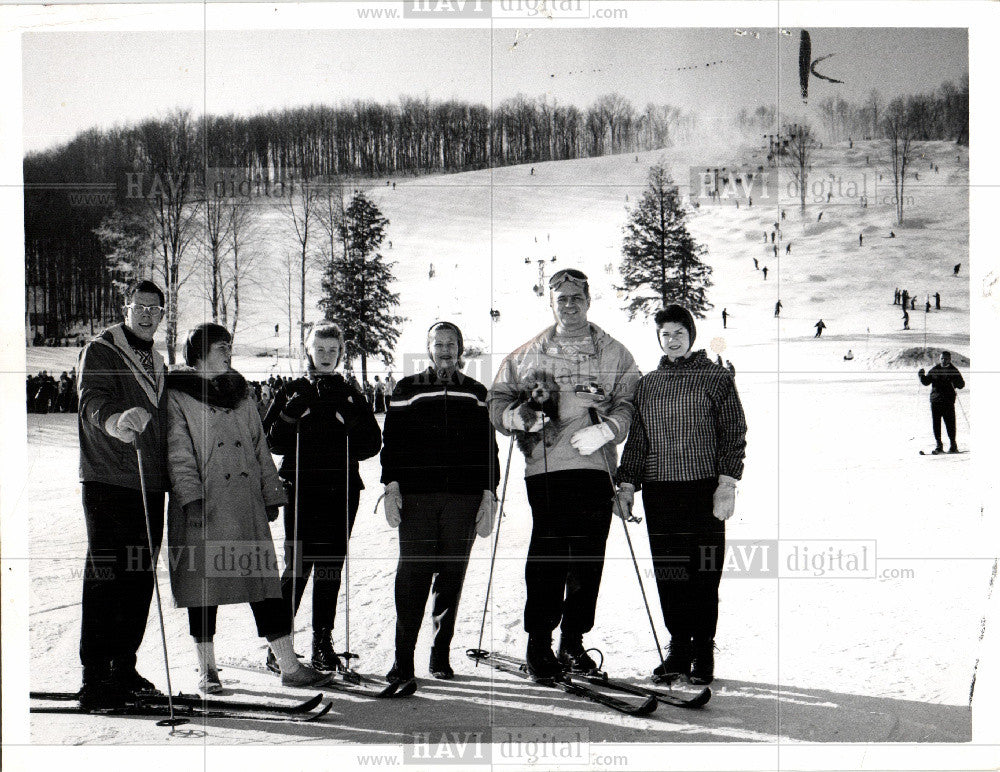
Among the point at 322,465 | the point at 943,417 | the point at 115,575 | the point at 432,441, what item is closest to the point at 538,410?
the point at 432,441

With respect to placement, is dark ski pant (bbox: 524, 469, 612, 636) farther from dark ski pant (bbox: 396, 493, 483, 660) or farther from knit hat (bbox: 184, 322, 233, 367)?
knit hat (bbox: 184, 322, 233, 367)

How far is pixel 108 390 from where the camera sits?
13.4 ft

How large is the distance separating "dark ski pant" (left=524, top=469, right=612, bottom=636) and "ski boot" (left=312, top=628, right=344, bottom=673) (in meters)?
0.87

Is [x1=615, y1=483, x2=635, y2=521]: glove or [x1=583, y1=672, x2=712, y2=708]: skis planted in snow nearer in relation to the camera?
[x1=583, y1=672, x2=712, y2=708]: skis planted in snow


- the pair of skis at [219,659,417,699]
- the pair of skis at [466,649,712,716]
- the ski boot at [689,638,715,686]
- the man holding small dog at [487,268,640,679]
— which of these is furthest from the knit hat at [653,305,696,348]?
the pair of skis at [219,659,417,699]

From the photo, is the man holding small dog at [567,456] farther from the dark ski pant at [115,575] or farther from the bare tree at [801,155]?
the dark ski pant at [115,575]

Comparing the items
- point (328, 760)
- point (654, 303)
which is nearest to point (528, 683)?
point (328, 760)

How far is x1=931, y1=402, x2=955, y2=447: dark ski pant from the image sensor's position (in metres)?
4.76

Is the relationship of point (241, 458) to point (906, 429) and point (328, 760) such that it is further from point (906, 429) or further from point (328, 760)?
point (906, 429)

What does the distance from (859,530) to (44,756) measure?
399 cm

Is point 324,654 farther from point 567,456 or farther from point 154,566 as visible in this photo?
point 567,456

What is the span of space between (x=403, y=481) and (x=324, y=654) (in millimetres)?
871

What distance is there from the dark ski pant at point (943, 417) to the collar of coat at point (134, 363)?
3718 mm

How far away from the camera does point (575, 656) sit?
427cm
